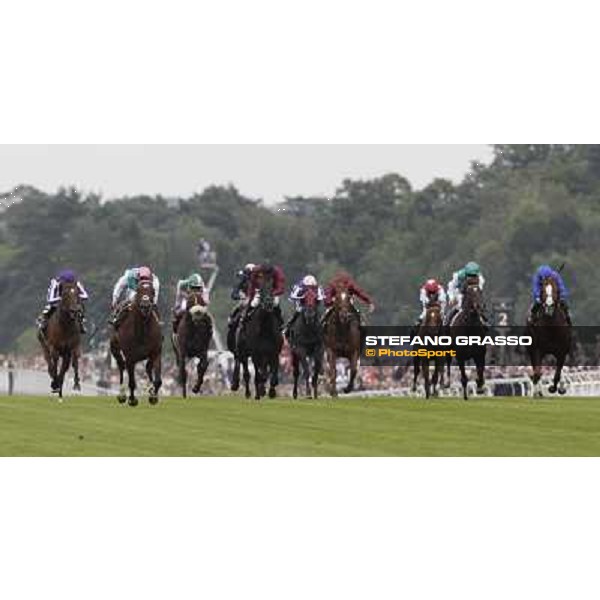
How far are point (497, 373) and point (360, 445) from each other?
2664 cm

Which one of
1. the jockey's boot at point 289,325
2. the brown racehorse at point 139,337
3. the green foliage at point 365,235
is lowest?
the brown racehorse at point 139,337

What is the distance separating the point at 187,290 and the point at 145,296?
565cm

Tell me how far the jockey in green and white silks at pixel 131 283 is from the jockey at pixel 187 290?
2.07 m

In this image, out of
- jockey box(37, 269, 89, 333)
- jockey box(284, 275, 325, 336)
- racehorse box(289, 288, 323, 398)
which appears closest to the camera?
jockey box(37, 269, 89, 333)

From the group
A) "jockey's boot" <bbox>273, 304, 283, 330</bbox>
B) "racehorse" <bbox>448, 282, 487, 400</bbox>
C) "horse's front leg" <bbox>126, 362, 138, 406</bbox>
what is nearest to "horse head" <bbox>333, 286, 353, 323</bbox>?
"jockey's boot" <bbox>273, 304, 283, 330</bbox>

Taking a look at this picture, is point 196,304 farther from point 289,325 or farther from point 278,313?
point 278,313

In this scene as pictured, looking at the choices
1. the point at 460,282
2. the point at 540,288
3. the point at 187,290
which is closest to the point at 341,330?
the point at 460,282

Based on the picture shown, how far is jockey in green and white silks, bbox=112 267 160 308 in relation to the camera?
105 ft

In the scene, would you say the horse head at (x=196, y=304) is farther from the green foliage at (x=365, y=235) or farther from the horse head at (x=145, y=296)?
the green foliage at (x=365, y=235)

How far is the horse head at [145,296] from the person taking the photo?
3191 cm

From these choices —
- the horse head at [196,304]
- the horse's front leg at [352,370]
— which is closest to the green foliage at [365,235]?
the horse's front leg at [352,370]

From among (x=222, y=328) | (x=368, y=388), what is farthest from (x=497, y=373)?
(x=222, y=328)

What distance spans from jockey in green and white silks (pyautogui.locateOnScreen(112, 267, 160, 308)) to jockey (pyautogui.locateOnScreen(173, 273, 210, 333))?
6.79 ft

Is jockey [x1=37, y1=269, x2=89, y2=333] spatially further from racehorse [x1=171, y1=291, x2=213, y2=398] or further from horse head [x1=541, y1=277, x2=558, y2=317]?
horse head [x1=541, y1=277, x2=558, y2=317]
